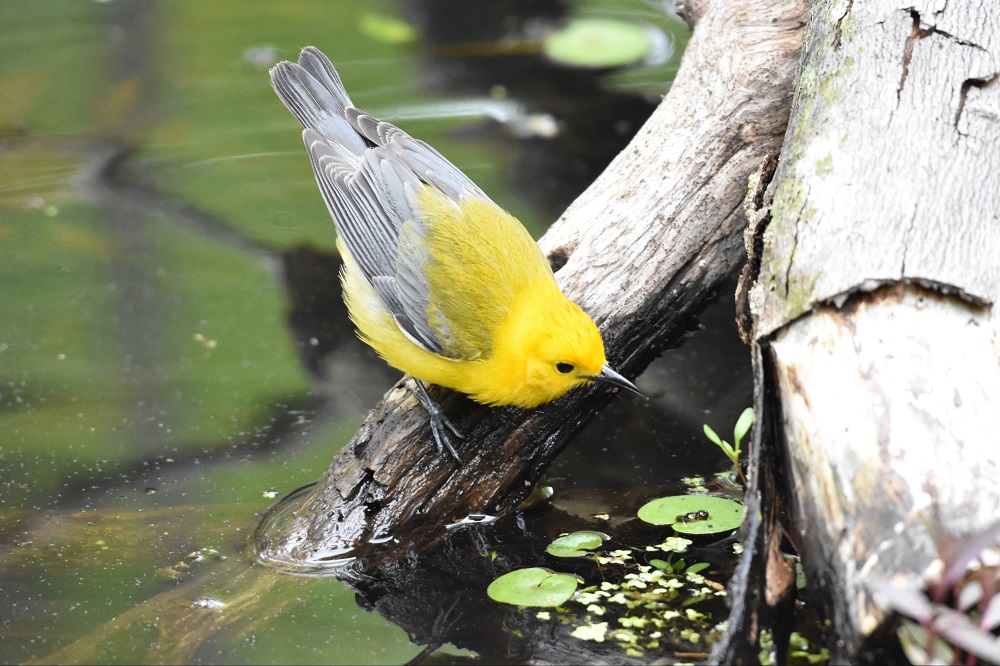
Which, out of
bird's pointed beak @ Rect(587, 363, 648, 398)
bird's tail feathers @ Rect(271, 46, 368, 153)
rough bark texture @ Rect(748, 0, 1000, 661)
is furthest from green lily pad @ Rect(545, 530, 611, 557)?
bird's tail feathers @ Rect(271, 46, 368, 153)

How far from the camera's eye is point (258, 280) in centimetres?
559

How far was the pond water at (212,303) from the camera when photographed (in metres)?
3.43

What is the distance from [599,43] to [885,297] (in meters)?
5.77

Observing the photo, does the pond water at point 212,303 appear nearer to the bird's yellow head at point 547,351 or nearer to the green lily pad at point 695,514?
the green lily pad at point 695,514

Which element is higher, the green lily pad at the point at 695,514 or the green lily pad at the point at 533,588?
the green lily pad at the point at 695,514

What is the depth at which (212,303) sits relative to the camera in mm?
5348

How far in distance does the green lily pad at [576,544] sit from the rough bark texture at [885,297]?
1137mm

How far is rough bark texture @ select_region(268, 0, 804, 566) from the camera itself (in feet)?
12.0

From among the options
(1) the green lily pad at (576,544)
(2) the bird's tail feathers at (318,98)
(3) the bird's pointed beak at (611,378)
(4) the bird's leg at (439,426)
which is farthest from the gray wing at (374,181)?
(1) the green lily pad at (576,544)

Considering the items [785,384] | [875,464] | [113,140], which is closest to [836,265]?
[785,384]

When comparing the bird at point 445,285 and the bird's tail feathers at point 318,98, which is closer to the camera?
the bird at point 445,285

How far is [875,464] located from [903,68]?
1577 mm

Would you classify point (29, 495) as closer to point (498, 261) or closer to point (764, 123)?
point (498, 261)

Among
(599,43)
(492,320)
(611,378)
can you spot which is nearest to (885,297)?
(611,378)
